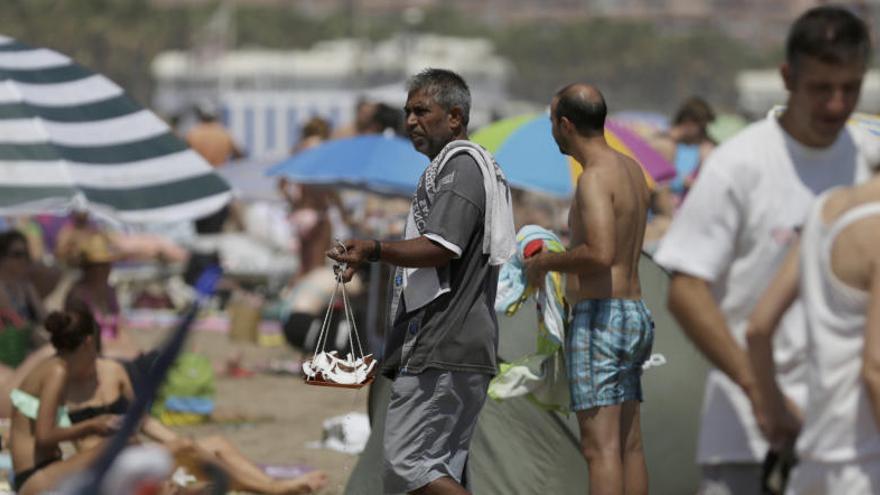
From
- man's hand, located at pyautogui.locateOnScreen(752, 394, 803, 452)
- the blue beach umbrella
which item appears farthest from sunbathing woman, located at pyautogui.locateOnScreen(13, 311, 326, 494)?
the blue beach umbrella

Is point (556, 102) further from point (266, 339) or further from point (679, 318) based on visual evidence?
point (266, 339)

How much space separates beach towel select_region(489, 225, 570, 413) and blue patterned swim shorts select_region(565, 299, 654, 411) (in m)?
0.23

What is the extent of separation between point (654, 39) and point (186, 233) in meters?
94.0

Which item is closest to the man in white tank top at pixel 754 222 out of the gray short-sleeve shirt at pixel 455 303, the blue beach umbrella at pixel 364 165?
the gray short-sleeve shirt at pixel 455 303

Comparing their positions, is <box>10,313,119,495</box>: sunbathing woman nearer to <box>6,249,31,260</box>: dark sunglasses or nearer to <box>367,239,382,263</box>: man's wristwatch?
<box>367,239,382,263</box>: man's wristwatch

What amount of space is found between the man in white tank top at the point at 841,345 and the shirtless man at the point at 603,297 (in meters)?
1.85

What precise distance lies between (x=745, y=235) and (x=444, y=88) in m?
1.58

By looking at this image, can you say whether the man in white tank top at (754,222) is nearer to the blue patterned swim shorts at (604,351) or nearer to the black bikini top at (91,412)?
the blue patterned swim shorts at (604,351)

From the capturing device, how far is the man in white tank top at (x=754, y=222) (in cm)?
339

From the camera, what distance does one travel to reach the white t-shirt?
135 inches

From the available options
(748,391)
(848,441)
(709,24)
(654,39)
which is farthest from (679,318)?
(709,24)

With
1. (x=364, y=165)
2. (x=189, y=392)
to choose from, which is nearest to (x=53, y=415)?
(x=189, y=392)

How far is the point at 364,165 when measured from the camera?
1074cm

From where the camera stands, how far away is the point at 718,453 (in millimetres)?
3447
